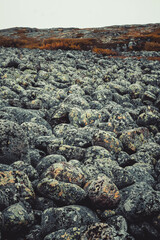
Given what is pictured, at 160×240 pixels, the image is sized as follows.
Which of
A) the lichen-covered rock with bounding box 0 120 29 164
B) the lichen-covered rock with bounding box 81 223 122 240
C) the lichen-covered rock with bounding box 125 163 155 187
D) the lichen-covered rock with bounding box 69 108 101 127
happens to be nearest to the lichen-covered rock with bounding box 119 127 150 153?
the lichen-covered rock with bounding box 125 163 155 187

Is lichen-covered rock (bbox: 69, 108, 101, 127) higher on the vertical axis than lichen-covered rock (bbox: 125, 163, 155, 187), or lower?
higher

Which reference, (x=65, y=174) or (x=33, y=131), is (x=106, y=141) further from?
(x=33, y=131)

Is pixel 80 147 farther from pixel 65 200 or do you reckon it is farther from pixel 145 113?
pixel 145 113

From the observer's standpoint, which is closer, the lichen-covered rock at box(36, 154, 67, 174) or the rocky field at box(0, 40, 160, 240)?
the rocky field at box(0, 40, 160, 240)

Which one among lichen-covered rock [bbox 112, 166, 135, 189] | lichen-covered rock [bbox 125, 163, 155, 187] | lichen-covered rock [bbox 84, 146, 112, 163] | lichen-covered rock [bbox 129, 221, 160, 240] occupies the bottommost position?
lichen-covered rock [bbox 129, 221, 160, 240]

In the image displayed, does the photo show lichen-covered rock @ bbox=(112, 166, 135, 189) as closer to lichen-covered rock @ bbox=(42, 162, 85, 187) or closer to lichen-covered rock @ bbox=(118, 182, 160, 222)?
lichen-covered rock @ bbox=(118, 182, 160, 222)

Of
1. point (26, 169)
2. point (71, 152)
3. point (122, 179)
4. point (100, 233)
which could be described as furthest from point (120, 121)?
point (100, 233)

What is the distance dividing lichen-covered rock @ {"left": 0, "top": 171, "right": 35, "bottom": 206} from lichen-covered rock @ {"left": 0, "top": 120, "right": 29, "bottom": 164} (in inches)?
19.5

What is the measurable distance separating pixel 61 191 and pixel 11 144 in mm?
1130

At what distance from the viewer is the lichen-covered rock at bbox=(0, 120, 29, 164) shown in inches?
117

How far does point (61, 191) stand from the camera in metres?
2.57

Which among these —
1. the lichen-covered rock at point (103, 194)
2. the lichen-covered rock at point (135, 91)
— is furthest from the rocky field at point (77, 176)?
the lichen-covered rock at point (135, 91)

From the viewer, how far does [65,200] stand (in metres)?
2.56

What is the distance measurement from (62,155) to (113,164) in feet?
3.11
